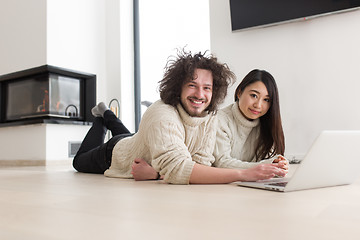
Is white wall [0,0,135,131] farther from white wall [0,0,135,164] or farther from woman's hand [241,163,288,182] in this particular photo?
woman's hand [241,163,288,182]

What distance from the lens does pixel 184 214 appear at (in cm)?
90

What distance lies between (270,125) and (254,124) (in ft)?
0.28

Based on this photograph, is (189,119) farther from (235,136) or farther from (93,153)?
(93,153)

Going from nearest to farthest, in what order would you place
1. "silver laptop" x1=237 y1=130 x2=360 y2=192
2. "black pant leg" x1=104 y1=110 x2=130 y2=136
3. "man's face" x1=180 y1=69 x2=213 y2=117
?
"silver laptop" x1=237 y1=130 x2=360 y2=192, "man's face" x1=180 y1=69 x2=213 y2=117, "black pant leg" x1=104 y1=110 x2=130 y2=136

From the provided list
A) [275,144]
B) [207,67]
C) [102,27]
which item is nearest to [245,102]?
[275,144]

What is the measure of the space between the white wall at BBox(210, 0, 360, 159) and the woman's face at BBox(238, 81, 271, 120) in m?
1.41

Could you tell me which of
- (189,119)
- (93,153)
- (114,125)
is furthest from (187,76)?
(114,125)

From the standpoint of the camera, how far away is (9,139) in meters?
4.32

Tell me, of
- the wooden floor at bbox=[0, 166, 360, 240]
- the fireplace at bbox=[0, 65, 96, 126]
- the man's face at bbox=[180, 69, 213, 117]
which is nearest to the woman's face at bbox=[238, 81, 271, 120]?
the man's face at bbox=[180, 69, 213, 117]

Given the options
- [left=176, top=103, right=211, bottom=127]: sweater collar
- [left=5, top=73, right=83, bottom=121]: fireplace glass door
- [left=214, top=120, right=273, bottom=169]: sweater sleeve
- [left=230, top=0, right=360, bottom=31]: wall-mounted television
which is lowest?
[left=214, top=120, right=273, bottom=169]: sweater sleeve

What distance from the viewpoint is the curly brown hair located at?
5.28ft

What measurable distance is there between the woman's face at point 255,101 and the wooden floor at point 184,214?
0.65 meters

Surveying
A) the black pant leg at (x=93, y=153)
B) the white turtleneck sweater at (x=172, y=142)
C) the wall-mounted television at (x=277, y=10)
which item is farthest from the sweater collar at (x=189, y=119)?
the wall-mounted television at (x=277, y=10)

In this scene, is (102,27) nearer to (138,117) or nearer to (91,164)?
(138,117)
